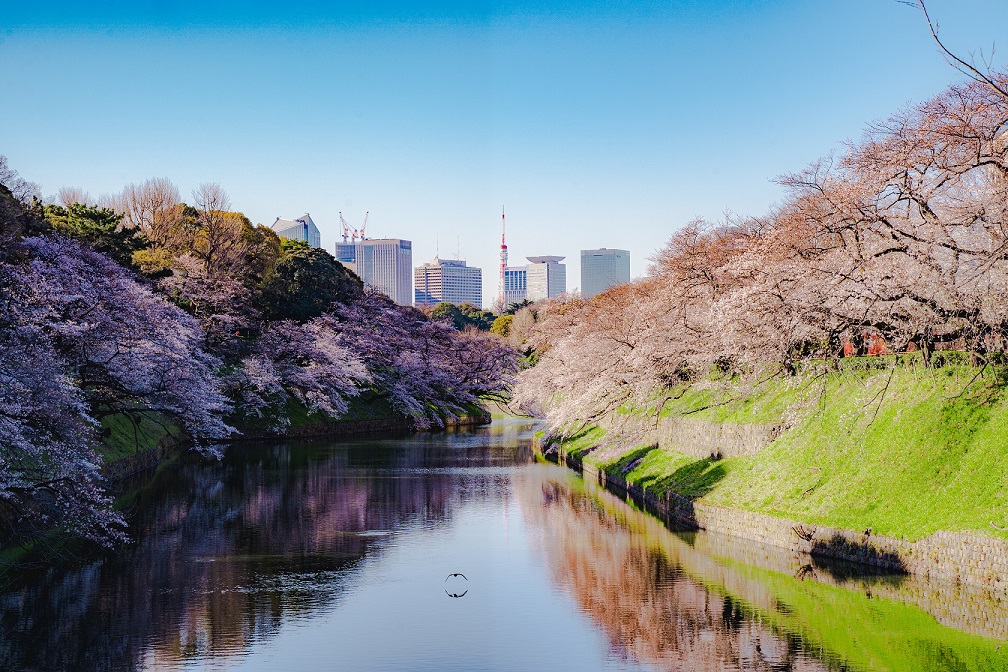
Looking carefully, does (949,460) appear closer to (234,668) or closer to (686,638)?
(686,638)

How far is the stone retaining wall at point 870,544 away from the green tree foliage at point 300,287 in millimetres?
49788

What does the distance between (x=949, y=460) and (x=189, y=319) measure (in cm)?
4480

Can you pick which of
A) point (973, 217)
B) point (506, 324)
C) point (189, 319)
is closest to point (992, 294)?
point (973, 217)

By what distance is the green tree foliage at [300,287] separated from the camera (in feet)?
253

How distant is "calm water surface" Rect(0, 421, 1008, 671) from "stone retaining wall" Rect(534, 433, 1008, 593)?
518mm

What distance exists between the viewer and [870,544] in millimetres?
23359

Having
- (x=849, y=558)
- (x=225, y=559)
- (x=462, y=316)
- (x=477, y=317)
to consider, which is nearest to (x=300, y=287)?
(x=225, y=559)

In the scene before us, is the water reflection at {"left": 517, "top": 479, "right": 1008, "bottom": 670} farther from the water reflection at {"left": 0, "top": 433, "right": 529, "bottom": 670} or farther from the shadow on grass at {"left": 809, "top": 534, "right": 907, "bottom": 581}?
the water reflection at {"left": 0, "top": 433, "right": 529, "bottom": 670}

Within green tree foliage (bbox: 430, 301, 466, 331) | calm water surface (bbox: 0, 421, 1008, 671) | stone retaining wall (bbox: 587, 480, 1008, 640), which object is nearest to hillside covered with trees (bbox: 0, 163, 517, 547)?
calm water surface (bbox: 0, 421, 1008, 671)

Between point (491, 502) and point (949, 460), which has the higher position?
point (949, 460)

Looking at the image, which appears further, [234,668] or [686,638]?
[686,638]

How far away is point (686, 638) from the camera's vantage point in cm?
1923

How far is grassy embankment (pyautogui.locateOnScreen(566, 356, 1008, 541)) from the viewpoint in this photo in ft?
73.4

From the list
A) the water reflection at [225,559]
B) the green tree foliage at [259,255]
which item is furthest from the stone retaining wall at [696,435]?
the green tree foliage at [259,255]
